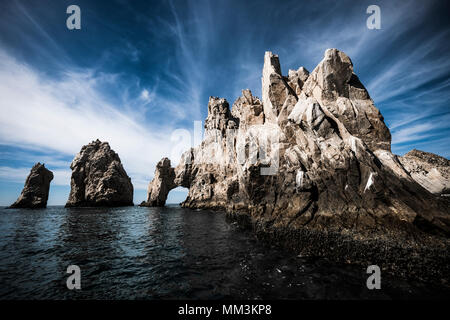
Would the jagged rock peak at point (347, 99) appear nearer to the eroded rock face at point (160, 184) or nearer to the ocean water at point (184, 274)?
the ocean water at point (184, 274)

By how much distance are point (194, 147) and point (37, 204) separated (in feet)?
207

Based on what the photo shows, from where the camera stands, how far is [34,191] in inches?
2468

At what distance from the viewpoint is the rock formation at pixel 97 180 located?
63.9 m

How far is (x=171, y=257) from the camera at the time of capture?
1152cm

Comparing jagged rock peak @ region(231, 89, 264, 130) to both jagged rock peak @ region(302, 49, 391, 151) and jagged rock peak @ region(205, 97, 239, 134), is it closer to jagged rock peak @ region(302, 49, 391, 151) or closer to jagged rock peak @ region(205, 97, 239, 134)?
jagged rock peak @ region(302, 49, 391, 151)

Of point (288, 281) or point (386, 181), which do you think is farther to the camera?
point (386, 181)

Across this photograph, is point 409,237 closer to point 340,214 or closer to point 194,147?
point 340,214

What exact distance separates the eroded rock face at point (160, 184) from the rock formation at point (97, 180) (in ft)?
39.0

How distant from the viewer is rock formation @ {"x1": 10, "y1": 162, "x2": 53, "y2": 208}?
61.9m

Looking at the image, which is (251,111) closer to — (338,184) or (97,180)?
(338,184)

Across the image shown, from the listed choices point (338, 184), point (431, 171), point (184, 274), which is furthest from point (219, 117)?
point (184, 274)

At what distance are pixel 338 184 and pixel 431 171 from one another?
34.4 ft

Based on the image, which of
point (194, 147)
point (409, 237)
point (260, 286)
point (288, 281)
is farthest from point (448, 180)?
point (194, 147)
